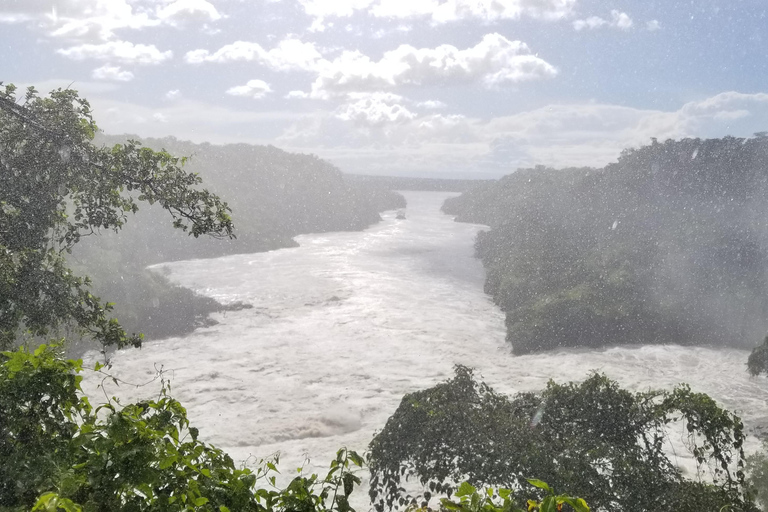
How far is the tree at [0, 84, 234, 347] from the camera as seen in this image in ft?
27.8

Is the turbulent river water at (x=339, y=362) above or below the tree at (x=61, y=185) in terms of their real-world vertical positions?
below

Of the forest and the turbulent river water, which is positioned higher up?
the forest

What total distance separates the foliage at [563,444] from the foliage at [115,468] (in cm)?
784

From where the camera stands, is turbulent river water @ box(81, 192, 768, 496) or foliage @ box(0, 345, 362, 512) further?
turbulent river water @ box(81, 192, 768, 496)

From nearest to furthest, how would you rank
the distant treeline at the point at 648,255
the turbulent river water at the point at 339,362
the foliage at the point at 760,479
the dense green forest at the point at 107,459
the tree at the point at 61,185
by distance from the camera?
Answer: the dense green forest at the point at 107,459 → the tree at the point at 61,185 → the foliage at the point at 760,479 → the turbulent river water at the point at 339,362 → the distant treeline at the point at 648,255

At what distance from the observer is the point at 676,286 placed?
51.1m

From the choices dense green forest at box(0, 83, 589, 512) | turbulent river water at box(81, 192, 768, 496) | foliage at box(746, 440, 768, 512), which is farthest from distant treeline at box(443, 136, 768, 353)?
dense green forest at box(0, 83, 589, 512)

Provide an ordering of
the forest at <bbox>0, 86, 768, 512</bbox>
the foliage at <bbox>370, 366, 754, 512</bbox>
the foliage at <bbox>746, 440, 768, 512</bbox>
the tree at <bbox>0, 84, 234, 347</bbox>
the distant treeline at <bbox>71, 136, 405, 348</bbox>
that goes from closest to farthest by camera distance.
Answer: the forest at <bbox>0, 86, 768, 512</bbox>
the tree at <bbox>0, 84, 234, 347</bbox>
the foliage at <bbox>370, 366, 754, 512</bbox>
the foliage at <bbox>746, 440, 768, 512</bbox>
the distant treeline at <bbox>71, 136, 405, 348</bbox>

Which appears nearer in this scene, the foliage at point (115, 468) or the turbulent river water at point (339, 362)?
the foliage at point (115, 468)

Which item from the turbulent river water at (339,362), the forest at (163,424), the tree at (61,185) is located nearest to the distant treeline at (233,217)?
the tree at (61,185)

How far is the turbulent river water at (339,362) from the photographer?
30906mm

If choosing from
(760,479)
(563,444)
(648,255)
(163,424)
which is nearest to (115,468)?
(163,424)

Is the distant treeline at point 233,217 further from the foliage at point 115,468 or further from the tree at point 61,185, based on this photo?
the foliage at point 115,468

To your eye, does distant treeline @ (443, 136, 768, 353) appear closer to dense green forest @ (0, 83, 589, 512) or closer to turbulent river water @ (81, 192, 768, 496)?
turbulent river water @ (81, 192, 768, 496)
